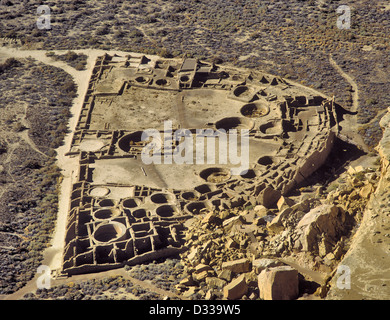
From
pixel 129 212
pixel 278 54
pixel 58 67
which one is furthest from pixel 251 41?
pixel 129 212

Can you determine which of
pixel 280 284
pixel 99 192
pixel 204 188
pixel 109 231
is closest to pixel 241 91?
pixel 204 188

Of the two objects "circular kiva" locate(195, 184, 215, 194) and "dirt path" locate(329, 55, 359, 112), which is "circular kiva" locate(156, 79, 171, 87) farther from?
"circular kiva" locate(195, 184, 215, 194)

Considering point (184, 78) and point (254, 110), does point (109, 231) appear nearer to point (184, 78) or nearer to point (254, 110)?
point (254, 110)

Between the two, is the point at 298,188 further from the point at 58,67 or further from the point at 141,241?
the point at 58,67

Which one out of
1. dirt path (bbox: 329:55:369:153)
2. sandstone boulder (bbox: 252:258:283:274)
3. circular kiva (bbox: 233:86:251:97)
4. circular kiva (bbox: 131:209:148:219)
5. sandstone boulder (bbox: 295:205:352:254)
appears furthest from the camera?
circular kiva (bbox: 233:86:251:97)

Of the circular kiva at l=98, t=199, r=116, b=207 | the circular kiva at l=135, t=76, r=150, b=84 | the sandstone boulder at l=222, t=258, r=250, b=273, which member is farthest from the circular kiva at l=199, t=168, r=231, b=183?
the circular kiva at l=135, t=76, r=150, b=84

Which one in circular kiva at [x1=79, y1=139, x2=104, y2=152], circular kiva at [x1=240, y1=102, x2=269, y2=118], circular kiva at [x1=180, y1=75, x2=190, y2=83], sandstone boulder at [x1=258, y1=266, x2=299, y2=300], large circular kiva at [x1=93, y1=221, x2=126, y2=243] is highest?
sandstone boulder at [x1=258, y1=266, x2=299, y2=300]
